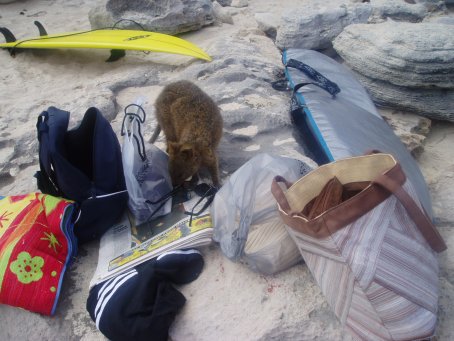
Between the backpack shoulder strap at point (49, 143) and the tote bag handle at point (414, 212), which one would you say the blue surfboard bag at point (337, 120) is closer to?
the tote bag handle at point (414, 212)

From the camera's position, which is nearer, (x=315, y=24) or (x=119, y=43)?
(x=119, y=43)

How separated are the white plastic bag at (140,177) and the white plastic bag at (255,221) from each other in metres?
0.51

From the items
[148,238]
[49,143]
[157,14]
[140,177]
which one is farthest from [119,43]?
[148,238]

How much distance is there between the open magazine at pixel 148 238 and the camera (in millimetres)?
2279

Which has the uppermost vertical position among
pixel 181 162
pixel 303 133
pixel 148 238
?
pixel 181 162

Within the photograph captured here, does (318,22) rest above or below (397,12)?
above

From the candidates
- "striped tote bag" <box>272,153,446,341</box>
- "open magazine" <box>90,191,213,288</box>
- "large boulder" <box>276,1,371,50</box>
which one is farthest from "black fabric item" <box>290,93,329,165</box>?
"large boulder" <box>276,1,371,50</box>

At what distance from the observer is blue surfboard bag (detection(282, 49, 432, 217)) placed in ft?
10.0

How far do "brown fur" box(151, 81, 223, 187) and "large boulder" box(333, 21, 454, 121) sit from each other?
219 centimetres

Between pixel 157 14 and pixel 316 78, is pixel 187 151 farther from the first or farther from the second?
pixel 157 14

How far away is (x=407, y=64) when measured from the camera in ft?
13.1

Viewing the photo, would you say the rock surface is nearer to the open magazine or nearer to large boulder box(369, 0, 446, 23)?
the open magazine

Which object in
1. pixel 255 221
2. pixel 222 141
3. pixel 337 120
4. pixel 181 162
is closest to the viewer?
pixel 255 221

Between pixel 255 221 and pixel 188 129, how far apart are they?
1.24 metres
